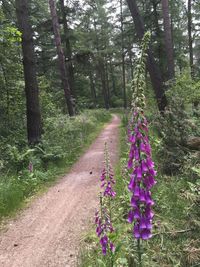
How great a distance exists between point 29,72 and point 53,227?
608 centimetres

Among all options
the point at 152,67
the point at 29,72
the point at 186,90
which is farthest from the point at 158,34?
the point at 29,72

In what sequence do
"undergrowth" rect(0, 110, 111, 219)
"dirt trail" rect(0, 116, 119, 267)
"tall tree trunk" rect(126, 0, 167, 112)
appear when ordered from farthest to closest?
"tall tree trunk" rect(126, 0, 167, 112) < "undergrowth" rect(0, 110, 111, 219) < "dirt trail" rect(0, 116, 119, 267)

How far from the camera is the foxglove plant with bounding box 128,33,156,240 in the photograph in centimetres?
238

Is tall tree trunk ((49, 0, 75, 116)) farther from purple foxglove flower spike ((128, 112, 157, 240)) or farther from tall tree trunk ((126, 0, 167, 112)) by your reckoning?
purple foxglove flower spike ((128, 112, 157, 240))

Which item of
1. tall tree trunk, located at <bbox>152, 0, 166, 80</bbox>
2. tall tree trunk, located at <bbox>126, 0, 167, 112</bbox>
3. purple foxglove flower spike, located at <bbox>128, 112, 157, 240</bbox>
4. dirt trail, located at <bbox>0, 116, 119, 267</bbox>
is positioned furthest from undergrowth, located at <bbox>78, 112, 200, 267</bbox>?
tall tree trunk, located at <bbox>152, 0, 166, 80</bbox>

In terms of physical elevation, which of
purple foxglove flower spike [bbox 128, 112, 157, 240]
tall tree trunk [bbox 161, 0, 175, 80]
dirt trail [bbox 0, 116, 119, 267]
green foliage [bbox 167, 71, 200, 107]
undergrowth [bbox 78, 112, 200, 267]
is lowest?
dirt trail [bbox 0, 116, 119, 267]

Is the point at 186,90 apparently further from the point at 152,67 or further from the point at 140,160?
the point at 140,160

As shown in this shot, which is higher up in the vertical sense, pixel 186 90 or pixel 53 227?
pixel 186 90

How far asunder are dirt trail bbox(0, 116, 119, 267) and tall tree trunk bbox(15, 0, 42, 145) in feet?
8.86

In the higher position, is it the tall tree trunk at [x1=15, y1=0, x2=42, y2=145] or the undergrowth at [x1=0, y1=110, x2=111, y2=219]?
the tall tree trunk at [x1=15, y1=0, x2=42, y2=145]

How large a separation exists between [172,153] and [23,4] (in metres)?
6.78

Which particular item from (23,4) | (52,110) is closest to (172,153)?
(23,4)

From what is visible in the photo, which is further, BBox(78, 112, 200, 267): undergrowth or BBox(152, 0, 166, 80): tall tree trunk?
BBox(152, 0, 166, 80): tall tree trunk

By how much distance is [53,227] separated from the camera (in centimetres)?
540
